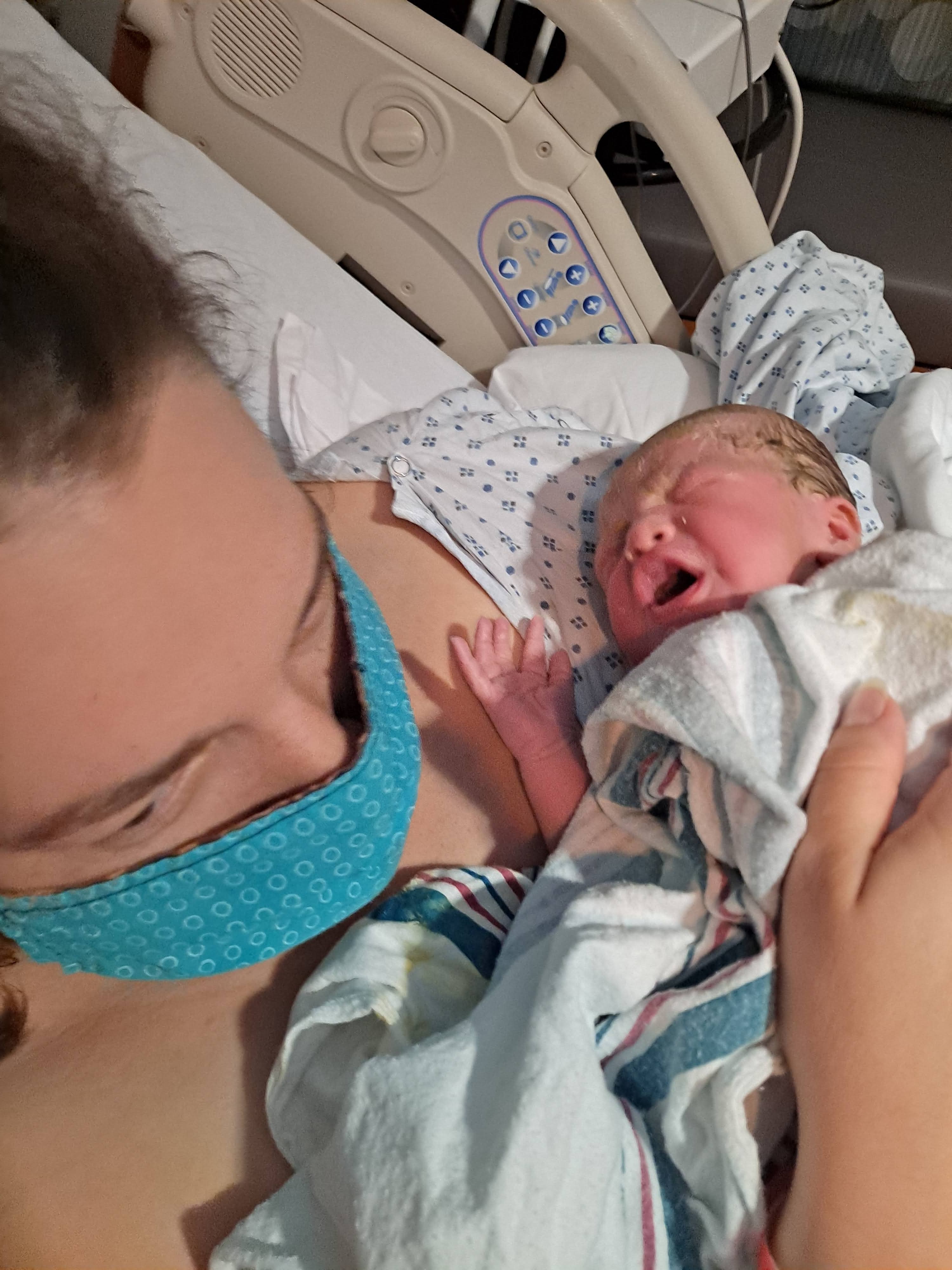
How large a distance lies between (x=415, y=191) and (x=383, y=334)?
220 millimetres

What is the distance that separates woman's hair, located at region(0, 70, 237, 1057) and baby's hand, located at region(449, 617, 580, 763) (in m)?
0.47

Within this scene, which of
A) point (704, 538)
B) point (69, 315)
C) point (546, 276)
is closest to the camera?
point (69, 315)

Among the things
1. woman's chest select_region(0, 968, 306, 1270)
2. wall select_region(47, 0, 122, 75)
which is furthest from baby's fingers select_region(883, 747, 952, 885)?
wall select_region(47, 0, 122, 75)

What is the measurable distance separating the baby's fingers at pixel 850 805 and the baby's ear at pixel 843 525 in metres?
0.33

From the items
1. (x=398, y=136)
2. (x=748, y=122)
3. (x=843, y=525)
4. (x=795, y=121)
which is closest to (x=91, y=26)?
(x=398, y=136)

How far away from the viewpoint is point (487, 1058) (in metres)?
0.70

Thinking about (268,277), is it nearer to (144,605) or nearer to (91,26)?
(91,26)

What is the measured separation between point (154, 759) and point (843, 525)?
804 mm

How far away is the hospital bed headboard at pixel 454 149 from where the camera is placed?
1.20 metres

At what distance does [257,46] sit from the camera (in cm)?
129

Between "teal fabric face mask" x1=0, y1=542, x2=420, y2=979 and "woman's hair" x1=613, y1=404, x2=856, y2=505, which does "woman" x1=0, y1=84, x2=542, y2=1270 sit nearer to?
"teal fabric face mask" x1=0, y1=542, x2=420, y2=979

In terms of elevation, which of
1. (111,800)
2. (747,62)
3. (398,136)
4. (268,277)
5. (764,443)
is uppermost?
(747,62)

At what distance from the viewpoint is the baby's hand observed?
96cm

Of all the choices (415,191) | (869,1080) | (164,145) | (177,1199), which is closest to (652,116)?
(415,191)
